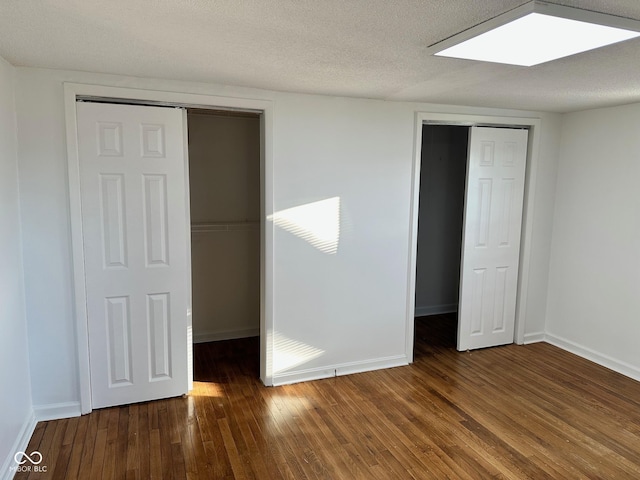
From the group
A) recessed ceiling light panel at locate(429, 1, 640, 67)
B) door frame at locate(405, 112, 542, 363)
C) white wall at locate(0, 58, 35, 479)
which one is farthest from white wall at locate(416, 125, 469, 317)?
white wall at locate(0, 58, 35, 479)

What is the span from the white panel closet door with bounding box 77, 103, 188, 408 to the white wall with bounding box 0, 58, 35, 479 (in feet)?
1.16

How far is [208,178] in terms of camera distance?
4.23 meters

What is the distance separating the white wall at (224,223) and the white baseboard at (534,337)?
2634 mm

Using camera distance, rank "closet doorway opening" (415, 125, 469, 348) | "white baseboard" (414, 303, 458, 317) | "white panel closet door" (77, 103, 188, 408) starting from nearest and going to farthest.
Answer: "white panel closet door" (77, 103, 188, 408) → "closet doorway opening" (415, 125, 469, 348) → "white baseboard" (414, 303, 458, 317)

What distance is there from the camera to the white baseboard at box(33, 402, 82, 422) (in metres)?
2.87

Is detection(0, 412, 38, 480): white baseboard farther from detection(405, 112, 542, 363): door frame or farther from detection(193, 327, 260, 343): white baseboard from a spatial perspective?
detection(405, 112, 542, 363): door frame

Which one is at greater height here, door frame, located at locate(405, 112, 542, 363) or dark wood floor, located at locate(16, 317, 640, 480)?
door frame, located at locate(405, 112, 542, 363)

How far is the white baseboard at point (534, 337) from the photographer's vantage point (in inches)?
174

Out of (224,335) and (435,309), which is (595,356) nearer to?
(435,309)

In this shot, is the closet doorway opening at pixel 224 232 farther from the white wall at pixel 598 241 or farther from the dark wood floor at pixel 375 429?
the white wall at pixel 598 241

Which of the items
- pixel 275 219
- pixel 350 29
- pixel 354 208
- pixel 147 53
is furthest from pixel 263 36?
pixel 354 208

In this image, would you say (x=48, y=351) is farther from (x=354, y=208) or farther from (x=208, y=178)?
(x=354, y=208)

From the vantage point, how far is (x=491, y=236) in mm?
4148

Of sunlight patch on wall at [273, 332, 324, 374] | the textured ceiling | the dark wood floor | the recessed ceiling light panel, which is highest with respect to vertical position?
the textured ceiling
